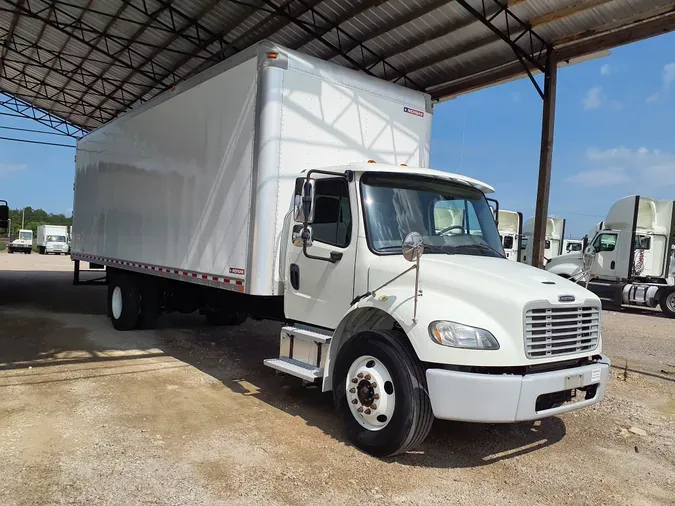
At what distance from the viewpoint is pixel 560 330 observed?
432 centimetres

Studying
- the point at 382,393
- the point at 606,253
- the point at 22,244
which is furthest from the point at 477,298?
the point at 22,244

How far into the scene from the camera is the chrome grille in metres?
4.10

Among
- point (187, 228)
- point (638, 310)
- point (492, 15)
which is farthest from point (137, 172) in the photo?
point (638, 310)

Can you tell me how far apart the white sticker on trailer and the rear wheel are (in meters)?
7.30

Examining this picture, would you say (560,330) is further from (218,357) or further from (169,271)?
(169,271)

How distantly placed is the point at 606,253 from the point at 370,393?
16.2 metres

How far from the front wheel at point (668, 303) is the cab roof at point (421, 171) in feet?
43.9

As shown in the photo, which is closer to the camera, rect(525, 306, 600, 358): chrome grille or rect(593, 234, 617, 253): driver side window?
rect(525, 306, 600, 358): chrome grille

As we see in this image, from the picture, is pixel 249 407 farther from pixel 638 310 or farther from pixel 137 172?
pixel 638 310

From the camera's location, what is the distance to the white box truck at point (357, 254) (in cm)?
408

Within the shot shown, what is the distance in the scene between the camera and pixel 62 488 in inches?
146

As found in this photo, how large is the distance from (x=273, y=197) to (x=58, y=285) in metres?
14.4

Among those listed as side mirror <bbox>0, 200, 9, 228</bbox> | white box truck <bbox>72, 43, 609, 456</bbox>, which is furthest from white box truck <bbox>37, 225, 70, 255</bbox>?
white box truck <bbox>72, 43, 609, 456</bbox>

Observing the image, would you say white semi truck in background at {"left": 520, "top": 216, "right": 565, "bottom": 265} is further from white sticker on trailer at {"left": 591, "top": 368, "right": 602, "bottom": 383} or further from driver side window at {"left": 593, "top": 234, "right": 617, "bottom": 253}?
white sticker on trailer at {"left": 591, "top": 368, "right": 602, "bottom": 383}
